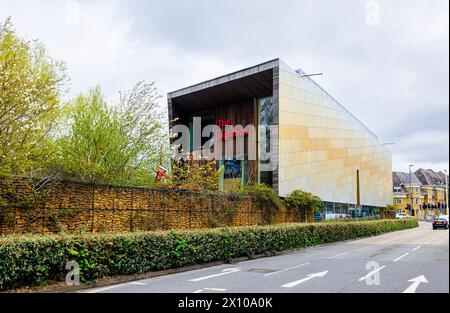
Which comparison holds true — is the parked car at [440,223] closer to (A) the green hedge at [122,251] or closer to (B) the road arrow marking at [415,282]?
(A) the green hedge at [122,251]

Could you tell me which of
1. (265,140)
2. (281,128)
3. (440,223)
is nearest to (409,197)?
(440,223)

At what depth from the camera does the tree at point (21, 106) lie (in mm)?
11188

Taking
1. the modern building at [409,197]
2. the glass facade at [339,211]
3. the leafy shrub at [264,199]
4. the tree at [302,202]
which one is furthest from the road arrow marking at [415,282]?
the modern building at [409,197]

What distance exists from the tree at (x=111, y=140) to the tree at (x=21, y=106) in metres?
2.01

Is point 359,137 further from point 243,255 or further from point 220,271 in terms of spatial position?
point 220,271

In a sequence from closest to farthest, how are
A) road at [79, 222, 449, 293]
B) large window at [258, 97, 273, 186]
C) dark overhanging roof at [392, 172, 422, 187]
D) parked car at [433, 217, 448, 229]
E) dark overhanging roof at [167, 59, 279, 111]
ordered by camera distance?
road at [79, 222, 449, 293] → dark overhanging roof at [167, 59, 279, 111] → large window at [258, 97, 273, 186] → parked car at [433, 217, 448, 229] → dark overhanging roof at [392, 172, 422, 187]

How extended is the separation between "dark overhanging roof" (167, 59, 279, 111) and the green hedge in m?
14.1

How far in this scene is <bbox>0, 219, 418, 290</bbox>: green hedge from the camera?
941cm

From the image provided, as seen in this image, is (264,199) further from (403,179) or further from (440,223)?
(403,179)

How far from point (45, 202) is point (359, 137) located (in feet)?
129

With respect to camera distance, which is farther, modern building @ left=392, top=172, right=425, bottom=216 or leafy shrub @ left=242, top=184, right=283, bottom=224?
modern building @ left=392, top=172, right=425, bottom=216

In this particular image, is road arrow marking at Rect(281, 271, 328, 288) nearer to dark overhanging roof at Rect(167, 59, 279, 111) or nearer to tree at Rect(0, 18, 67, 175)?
tree at Rect(0, 18, 67, 175)

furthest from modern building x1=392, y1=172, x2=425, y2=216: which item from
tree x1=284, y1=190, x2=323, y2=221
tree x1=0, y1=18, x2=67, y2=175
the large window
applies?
tree x1=0, y1=18, x2=67, y2=175
